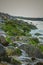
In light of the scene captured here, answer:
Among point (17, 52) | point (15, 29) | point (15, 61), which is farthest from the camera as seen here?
point (15, 29)

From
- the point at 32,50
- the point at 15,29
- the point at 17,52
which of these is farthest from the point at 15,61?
the point at 15,29

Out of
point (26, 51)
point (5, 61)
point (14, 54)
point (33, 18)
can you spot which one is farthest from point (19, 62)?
point (33, 18)

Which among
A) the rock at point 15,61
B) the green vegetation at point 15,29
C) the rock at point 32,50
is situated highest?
the rock at point 15,61

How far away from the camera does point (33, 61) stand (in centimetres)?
461

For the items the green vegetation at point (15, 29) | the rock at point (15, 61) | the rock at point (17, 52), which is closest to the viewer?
the rock at point (15, 61)

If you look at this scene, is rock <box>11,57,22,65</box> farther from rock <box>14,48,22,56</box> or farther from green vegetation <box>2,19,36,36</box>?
green vegetation <box>2,19,36,36</box>

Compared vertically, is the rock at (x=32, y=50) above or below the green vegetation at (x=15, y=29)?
above

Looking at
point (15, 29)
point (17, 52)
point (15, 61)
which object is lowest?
Result: point (15, 29)

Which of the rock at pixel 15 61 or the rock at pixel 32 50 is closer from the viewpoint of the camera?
the rock at pixel 15 61

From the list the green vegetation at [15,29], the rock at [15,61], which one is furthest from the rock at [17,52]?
the green vegetation at [15,29]

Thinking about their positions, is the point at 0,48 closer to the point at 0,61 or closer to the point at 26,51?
the point at 0,61

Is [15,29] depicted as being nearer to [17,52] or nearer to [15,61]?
[17,52]

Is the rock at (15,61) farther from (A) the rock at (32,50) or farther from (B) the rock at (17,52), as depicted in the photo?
(A) the rock at (32,50)

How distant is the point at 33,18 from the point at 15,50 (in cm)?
1501
